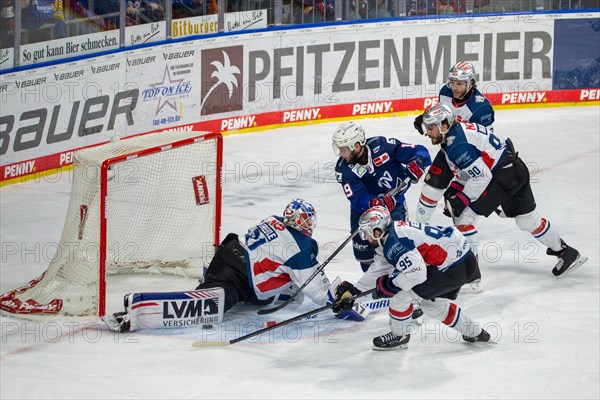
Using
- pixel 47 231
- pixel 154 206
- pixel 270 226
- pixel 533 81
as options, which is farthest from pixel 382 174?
pixel 533 81

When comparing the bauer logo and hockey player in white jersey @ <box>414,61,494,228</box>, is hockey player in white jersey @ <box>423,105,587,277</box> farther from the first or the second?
the bauer logo

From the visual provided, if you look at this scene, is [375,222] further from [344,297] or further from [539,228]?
[539,228]

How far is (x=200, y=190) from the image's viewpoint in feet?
27.0

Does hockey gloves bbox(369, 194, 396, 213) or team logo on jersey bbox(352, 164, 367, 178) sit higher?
team logo on jersey bbox(352, 164, 367, 178)

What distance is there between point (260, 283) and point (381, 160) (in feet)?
3.81

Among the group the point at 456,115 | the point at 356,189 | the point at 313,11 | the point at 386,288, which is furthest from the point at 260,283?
the point at 313,11

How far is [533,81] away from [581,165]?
133 inches

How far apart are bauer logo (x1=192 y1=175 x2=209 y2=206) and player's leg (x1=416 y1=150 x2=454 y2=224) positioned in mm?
1579

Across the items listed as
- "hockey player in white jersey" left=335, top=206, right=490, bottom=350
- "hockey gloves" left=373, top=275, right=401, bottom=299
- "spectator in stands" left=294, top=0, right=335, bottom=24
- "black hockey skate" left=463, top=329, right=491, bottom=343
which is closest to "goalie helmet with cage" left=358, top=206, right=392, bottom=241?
"hockey player in white jersey" left=335, top=206, right=490, bottom=350

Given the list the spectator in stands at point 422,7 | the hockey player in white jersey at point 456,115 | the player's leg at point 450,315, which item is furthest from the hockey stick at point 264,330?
the spectator in stands at point 422,7

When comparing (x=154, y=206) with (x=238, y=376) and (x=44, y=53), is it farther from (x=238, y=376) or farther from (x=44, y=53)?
(x=44, y=53)

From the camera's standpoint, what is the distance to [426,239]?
6500 millimetres

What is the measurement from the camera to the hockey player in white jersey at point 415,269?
21.0 feet

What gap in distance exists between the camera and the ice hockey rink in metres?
6.31
